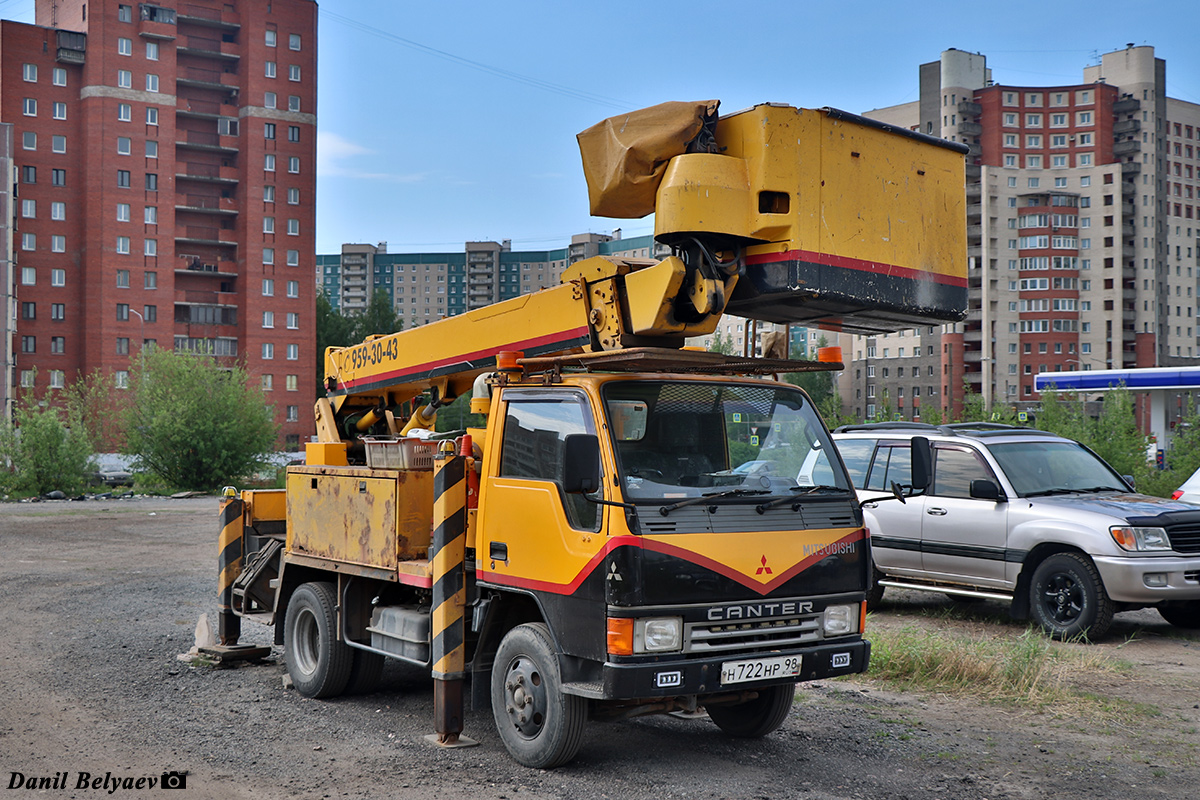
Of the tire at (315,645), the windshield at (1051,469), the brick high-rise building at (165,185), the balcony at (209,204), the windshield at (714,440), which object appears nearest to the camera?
the windshield at (714,440)

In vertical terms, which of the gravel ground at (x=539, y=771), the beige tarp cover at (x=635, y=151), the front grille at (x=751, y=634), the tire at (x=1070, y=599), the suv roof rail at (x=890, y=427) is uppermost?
the beige tarp cover at (x=635, y=151)

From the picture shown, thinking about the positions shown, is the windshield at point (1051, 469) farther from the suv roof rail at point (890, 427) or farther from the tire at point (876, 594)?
the tire at point (876, 594)

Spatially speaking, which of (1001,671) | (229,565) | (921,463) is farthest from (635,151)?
(229,565)

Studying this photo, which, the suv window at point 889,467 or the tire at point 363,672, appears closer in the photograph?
the tire at point 363,672

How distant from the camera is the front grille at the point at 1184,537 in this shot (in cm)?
964

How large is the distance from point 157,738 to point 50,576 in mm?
10514

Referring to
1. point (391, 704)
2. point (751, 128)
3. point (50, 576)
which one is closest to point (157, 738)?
point (391, 704)

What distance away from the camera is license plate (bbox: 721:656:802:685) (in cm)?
568

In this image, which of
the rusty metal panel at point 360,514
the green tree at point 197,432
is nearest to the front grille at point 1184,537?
the rusty metal panel at point 360,514

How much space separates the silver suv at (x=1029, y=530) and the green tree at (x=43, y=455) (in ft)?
114

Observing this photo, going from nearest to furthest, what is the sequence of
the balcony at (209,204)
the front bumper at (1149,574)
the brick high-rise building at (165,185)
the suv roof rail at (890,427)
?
the front bumper at (1149,574) → the suv roof rail at (890,427) → the brick high-rise building at (165,185) → the balcony at (209,204)

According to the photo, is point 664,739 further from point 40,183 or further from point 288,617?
point 40,183

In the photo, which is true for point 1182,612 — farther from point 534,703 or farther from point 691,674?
point 534,703

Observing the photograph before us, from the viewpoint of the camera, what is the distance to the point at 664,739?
22.3 ft
